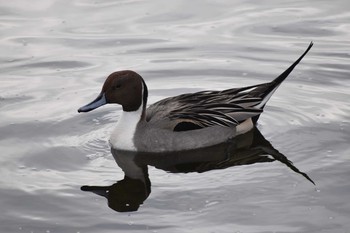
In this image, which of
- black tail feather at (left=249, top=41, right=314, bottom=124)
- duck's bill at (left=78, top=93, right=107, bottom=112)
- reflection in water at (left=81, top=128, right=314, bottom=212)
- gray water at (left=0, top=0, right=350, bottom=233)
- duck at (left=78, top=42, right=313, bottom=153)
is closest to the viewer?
gray water at (left=0, top=0, right=350, bottom=233)

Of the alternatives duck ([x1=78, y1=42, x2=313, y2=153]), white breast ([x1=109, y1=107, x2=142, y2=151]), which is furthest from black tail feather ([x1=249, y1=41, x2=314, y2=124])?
white breast ([x1=109, y1=107, x2=142, y2=151])

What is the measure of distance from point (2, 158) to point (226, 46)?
4751 mm

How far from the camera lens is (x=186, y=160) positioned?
9.98m

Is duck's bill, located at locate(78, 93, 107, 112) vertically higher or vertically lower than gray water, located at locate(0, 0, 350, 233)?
higher

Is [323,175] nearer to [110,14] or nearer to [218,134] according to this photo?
[218,134]

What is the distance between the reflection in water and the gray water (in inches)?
4.7

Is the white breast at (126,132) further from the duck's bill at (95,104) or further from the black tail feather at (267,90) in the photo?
the black tail feather at (267,90)

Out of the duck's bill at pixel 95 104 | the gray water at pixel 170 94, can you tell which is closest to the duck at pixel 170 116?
the duck's bill at pixel 95 104

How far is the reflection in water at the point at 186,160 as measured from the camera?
9133 millimetres

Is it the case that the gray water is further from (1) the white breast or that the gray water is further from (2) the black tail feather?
(2) the black tail feather

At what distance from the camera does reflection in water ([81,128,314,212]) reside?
9133mm

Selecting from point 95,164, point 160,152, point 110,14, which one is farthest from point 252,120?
point 110,14

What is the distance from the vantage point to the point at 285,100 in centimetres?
1162

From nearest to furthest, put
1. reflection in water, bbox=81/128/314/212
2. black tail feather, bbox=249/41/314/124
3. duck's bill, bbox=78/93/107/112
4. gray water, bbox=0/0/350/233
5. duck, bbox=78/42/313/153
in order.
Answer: gray water, bbox=0/0/350/233 < reflection in water, bbox=81/128/314/212 < duck's bill, bbox=78/93/107/112 < duck, bbox=78/42/313/153 < black tail feather, bbox=249/41/314/124
